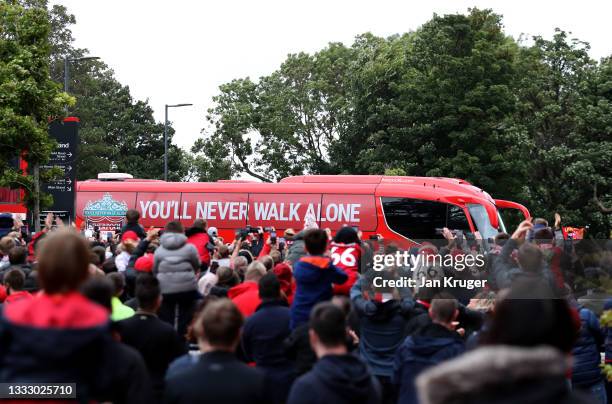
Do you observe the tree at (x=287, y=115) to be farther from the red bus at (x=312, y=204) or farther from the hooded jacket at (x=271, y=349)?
the hooded jacket at (x=271, y=349)

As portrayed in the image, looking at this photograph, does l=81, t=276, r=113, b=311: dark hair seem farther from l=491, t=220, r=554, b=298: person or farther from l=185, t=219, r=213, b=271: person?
l=185, t=219, r=213, b=271: person

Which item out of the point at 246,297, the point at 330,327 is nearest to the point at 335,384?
the point at 330,327

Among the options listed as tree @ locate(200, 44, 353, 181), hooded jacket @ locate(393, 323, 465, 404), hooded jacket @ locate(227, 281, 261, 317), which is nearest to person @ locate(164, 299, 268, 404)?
hooded jacket @ locate(393, 323, 465, 404)

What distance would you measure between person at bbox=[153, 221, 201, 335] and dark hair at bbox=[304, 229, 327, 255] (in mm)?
1534

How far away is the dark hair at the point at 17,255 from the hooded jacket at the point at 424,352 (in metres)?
4.43

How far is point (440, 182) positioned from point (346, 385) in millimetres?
25936

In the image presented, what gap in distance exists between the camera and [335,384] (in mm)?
4844

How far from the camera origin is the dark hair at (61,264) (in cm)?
372

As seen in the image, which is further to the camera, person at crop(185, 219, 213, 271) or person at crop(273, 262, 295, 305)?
person at crop(185, 219, 213, 271)

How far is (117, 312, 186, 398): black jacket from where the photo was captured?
20.6ft

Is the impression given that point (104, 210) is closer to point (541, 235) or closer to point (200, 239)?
point (200, 239)

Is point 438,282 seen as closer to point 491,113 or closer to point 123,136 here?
point 491,113

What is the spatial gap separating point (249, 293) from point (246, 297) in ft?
0.18

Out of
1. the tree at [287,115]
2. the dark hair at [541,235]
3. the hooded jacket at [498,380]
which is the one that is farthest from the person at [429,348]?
the tree at [287,115]
